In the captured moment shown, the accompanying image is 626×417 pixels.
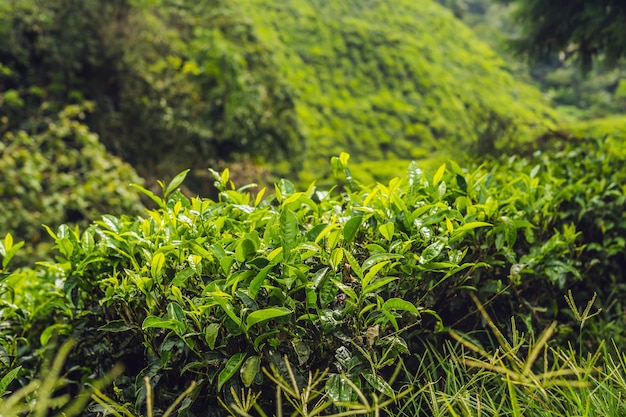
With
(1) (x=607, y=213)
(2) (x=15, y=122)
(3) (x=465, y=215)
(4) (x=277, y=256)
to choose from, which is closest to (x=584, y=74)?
(1) (x=607, y=213)

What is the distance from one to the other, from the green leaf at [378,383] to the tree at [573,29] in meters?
4.54

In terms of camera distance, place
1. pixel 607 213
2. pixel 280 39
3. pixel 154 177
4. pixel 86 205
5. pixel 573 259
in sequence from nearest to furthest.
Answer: pixel 573 259, pixel 607 213, pixel 86 205, pixel 154 177, pixel 280 39

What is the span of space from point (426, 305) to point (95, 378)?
1101mm

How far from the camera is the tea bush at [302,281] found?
1337 millimetres

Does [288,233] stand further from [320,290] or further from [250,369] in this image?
[250,369]

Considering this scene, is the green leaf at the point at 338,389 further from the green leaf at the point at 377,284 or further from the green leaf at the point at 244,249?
the green leaf at the point at 244,249

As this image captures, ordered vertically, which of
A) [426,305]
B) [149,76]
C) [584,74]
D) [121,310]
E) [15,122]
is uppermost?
[584,74]

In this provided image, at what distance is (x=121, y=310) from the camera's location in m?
1.57

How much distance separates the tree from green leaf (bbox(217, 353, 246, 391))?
15.5ft

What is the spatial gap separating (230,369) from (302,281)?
0.29 metres

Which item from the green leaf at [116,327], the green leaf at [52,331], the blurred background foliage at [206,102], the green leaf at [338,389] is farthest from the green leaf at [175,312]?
the blurred background foliage at [206,102]

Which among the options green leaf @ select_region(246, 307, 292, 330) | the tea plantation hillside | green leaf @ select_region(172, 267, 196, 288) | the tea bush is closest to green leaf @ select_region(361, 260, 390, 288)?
the tea bush

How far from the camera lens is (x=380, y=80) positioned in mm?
11211

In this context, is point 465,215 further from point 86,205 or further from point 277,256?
point 86,205
